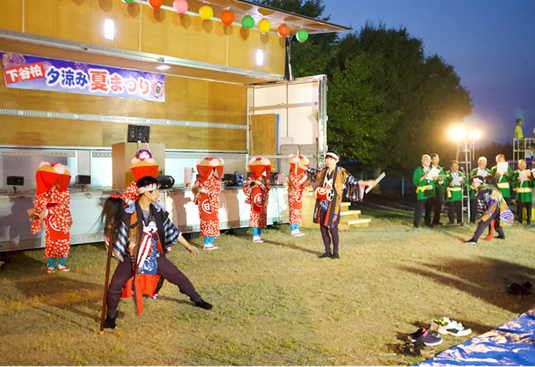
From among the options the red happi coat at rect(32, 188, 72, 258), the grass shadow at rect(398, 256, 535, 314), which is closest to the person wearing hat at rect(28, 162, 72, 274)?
the red happi coat at rect(32, 188, 72, 258)

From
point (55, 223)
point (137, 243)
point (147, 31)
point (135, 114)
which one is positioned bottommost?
point (55, 223)

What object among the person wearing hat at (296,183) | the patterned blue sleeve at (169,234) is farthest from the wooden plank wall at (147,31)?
the patterned blue sleeve at (169,234)

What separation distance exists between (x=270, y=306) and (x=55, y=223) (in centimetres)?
352

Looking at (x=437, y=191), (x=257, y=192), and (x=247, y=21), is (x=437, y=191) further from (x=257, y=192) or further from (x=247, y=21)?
(x=247, y=21)

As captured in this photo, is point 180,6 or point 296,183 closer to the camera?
point 180,6

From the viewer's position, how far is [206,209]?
8219mm

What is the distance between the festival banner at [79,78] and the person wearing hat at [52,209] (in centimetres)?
352

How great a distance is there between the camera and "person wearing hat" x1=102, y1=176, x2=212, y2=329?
4.06 metres

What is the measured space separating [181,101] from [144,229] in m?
7.42

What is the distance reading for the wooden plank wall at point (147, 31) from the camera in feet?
26.2

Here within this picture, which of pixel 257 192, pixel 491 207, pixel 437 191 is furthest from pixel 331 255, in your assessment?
pixel 437 191

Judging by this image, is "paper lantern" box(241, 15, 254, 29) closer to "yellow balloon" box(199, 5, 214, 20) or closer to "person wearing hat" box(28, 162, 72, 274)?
"yellow balloon" box(199, 5, 214, 20)

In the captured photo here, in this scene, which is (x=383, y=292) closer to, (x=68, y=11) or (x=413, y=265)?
(x=413, y=265)

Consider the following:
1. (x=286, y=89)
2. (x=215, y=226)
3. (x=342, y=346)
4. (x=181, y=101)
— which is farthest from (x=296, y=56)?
(x=342, y=346)
